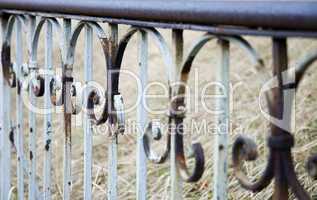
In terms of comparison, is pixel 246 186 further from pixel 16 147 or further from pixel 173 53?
pixel 16 147

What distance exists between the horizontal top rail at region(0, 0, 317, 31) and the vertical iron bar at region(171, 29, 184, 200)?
1.4 inches

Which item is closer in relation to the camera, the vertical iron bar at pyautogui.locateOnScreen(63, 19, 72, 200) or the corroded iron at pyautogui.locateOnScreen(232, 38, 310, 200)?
the corroded iron at pyautogui.locateOnScreen(232, 38, 310, 200)

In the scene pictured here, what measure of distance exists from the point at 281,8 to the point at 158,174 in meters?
1.96

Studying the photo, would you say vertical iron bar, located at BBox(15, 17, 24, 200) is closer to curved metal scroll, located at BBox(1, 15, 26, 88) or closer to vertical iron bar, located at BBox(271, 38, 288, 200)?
curved metal scroll, located at BBox(1, 15, 26, 88)

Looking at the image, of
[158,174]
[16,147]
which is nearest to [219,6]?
[16,147]

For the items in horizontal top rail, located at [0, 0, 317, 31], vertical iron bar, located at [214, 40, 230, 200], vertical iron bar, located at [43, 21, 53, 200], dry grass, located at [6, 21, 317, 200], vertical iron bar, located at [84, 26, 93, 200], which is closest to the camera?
horizontal top rail, located at [0, 0, 317, 31]

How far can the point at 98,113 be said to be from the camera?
1.29 meters

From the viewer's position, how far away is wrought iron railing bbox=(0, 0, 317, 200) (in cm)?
85

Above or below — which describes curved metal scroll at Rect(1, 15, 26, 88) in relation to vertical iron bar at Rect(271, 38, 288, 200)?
above

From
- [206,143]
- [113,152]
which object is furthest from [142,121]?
[206,143]

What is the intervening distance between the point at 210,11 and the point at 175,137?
0.80 feet

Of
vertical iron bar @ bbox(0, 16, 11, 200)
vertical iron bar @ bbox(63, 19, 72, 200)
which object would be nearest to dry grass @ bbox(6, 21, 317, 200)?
vertical iron bar @ bbox(0, 16, 11, 200)

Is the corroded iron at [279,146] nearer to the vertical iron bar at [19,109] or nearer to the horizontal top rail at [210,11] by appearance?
the horizontal top rail at [210,11]

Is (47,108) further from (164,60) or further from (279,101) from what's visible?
(279,101)
